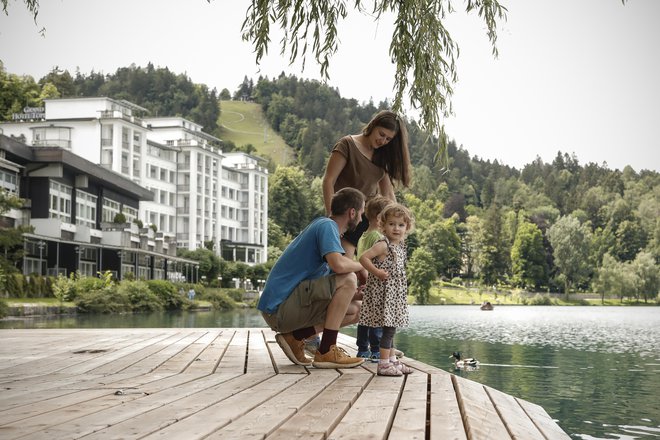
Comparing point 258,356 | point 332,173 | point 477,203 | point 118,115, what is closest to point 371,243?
point 332,173

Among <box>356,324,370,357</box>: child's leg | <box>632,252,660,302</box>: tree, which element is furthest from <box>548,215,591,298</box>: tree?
<box>356,324,370,357</box>: child's leg

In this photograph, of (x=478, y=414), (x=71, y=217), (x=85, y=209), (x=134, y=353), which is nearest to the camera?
(x=478, y=414)

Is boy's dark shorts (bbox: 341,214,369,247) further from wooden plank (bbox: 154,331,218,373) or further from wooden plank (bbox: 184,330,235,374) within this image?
wooden plank (bbox: 154,331,218,373)

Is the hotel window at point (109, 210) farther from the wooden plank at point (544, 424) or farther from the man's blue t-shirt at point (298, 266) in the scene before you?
the wooden plank at point (544, 424)

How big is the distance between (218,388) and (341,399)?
2.58ft

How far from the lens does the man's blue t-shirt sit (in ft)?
15.8

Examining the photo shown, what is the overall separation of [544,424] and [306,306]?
163 cm

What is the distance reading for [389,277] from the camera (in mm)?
4734

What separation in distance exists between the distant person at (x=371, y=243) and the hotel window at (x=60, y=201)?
35.7 metres

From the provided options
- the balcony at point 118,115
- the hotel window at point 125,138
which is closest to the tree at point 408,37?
the balcony at point 118,115

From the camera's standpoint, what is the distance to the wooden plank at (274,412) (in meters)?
2.79

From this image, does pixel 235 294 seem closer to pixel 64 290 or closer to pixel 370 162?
pixel 64 290

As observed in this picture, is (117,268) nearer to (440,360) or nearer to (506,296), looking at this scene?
(440,360)

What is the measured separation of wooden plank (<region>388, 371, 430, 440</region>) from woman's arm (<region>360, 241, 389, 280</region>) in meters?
0.64
